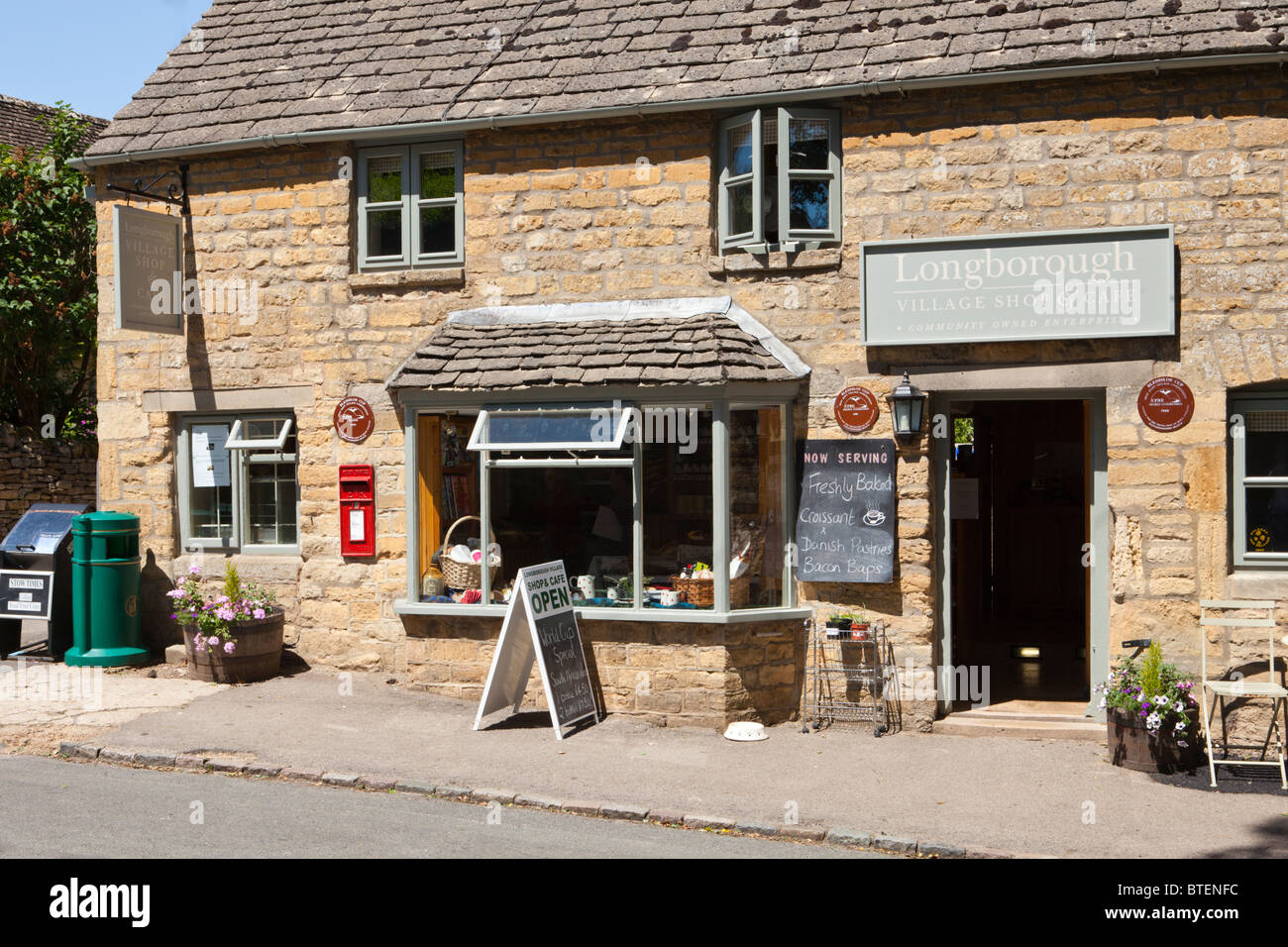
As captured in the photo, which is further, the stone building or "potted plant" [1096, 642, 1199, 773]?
the stone building

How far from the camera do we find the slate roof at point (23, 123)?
23.4m

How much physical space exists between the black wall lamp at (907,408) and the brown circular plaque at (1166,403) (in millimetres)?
1640

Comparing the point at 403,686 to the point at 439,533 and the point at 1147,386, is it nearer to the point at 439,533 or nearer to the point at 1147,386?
the point at 439,533

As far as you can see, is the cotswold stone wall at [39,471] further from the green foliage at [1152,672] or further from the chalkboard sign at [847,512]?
the green foliage at [1152,672]

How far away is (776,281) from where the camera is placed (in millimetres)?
10188

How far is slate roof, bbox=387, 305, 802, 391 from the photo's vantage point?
9617 mm

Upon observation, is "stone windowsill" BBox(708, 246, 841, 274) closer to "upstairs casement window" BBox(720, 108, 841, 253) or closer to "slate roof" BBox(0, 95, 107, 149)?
"upstairs casement window" BBox(720, 108, 841, 253)

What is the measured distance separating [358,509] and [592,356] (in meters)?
2.83

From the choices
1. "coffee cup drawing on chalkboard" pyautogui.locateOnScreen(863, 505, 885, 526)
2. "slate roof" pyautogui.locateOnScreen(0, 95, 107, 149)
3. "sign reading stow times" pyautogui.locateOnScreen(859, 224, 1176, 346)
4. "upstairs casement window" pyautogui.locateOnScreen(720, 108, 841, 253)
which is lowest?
"coffee cup drawing on chalkboard" pyautogui.locateOnScreen(863, 505, 885, 526)

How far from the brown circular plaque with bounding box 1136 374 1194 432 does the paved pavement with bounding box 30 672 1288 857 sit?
2.54 metres

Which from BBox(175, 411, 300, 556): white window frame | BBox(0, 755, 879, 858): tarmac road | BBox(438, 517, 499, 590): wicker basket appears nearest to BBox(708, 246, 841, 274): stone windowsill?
BBox(438, 517, 499, 590): wicker basket

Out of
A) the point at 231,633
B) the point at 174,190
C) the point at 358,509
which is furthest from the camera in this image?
the point at 174,190

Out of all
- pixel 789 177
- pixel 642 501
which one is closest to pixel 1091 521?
pixel 642 501

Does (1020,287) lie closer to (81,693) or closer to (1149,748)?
(1149,748)
